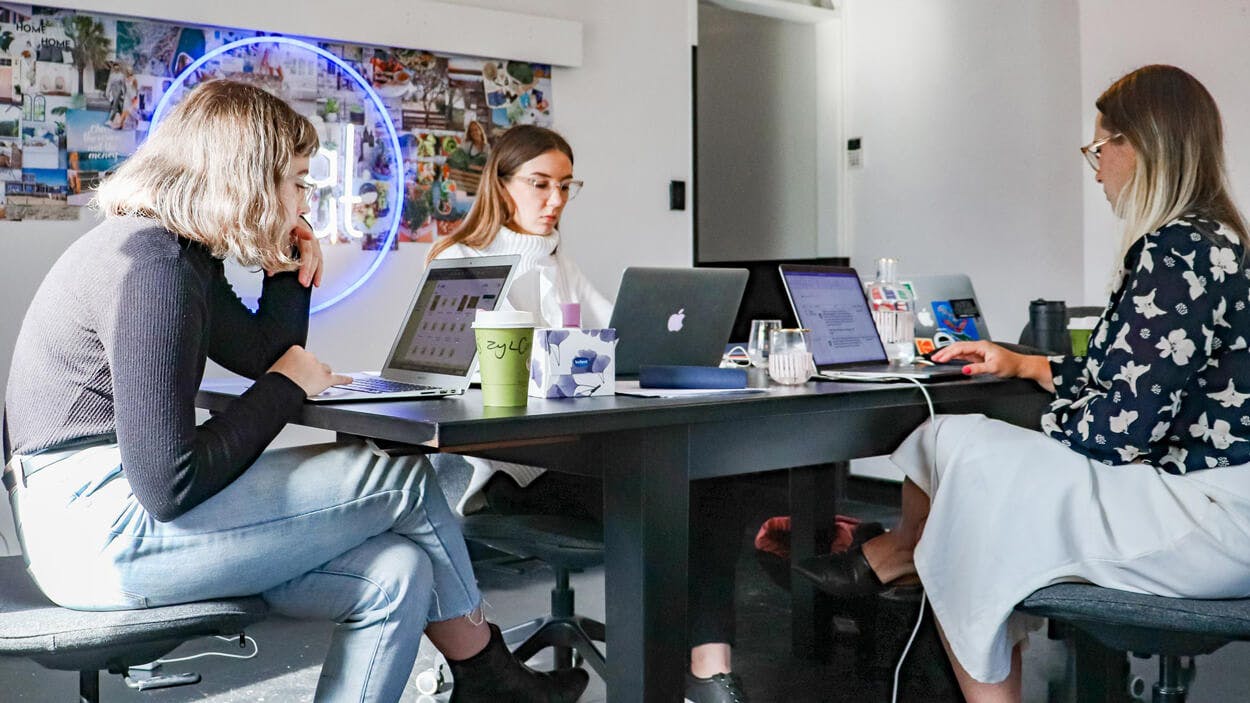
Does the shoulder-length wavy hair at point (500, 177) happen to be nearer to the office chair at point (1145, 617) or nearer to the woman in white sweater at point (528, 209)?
the woman in white sweater at point (528, 209)

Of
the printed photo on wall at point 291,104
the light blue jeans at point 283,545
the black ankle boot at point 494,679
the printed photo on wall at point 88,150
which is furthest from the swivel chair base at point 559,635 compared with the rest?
the printed photo on wall at point 88,150

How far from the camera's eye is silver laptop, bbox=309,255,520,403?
187cm

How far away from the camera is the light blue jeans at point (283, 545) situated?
1.55 m

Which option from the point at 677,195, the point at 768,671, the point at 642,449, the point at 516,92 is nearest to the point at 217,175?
the point at 642,449

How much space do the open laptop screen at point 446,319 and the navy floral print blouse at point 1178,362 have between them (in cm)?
97

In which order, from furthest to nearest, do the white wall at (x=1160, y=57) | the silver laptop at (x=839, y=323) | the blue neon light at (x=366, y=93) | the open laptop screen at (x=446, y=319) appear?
the white wall at (x=1160, y=57)
the blue neon light at (x=366, y=93)
the silver laptop at (x=839, y=323)
the open laptop screen at (x=446, y=319)

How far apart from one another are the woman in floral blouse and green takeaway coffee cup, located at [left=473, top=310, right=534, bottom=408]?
2.51ft

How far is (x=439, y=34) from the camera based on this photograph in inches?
160

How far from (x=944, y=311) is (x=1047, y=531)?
3.95ft

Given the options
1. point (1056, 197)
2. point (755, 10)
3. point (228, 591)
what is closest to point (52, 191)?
point (228, 591)

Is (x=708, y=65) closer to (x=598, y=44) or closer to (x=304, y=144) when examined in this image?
(x=598, y=44)

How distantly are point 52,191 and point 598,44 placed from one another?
6.70ft

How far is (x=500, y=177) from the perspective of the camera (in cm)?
310

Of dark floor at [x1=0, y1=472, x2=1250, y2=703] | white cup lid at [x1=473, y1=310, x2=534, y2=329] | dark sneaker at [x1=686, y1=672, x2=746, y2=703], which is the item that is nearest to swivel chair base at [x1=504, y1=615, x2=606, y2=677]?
dark floor at [x1=0, y1=472, x2=1250, y2=703]
